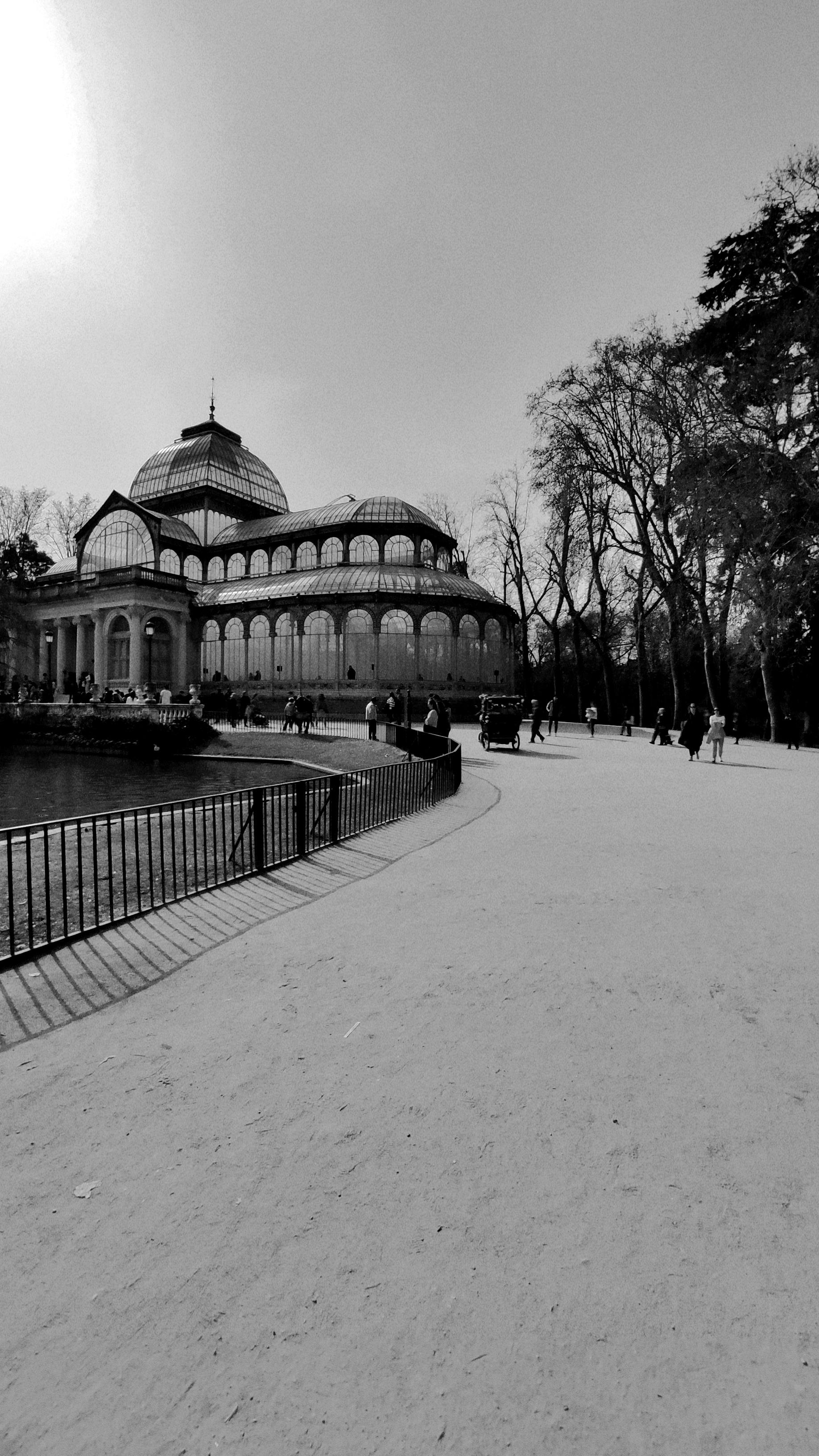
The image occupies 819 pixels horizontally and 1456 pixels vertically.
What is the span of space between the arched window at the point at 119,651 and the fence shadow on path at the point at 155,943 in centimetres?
4603

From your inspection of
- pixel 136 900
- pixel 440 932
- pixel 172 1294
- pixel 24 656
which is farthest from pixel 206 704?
pixel 172 1294

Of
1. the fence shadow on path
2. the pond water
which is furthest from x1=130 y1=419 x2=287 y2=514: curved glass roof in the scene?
the fence shadow on path

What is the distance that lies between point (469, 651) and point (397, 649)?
5101 mm

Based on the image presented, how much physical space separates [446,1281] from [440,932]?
3298 millimetres

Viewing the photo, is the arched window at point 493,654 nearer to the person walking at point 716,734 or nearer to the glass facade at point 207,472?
the person walking at point 716,734

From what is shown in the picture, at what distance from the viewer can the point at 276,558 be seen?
52281 mm

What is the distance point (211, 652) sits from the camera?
49312mm

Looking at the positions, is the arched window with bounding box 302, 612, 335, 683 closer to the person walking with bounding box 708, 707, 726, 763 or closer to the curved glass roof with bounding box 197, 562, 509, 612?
the curved glass roof with bounding box 197, 562, 509, 612

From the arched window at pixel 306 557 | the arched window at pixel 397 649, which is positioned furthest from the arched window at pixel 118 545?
the arched window at pixel 397 649

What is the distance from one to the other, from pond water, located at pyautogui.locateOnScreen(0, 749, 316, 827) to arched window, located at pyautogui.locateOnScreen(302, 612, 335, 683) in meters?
19.3

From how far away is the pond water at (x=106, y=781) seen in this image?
14398mm

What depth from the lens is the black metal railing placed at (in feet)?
18.7

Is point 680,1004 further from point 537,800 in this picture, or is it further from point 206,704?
point 206,704

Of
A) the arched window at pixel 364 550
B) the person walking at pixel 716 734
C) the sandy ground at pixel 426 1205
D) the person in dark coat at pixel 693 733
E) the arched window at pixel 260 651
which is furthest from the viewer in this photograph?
the arched window at pixel 364 550
